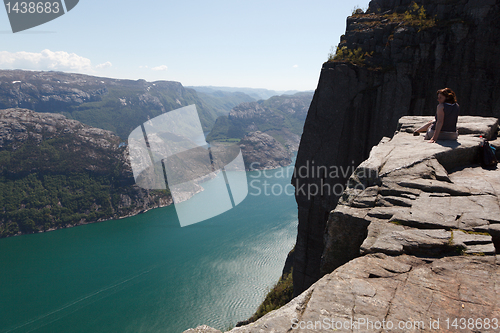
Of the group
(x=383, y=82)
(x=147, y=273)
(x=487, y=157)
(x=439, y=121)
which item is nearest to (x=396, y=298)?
(x=487, y=157)

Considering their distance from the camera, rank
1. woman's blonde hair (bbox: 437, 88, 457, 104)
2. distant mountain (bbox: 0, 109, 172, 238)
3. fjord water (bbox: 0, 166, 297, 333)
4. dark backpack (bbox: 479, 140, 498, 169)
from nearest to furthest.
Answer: dark backpack (bbox: 479, 140, 498, 169)
woman's blonde hair (bbox: 437, 88, 457, 104)
fjord water (bbox: 0, 166, 297, 333)
distant mountain (bbox: 0, 109, 172, 238)

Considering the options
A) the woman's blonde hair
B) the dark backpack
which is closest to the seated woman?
the woman's blonde hair

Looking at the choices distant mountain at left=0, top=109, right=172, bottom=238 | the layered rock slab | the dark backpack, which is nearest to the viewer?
the layered rock slab

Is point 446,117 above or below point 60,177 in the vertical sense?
above

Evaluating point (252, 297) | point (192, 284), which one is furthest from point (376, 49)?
point (192, 284)

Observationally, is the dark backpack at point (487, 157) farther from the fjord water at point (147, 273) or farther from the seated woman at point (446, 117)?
the fjord water at point (147, 273)

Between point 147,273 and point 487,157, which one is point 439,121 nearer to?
point 487,157

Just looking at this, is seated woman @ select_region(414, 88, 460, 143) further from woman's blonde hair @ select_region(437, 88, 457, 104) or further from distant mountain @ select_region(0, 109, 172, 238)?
distant mountain @ select_region(0, 109, 172, 238)
